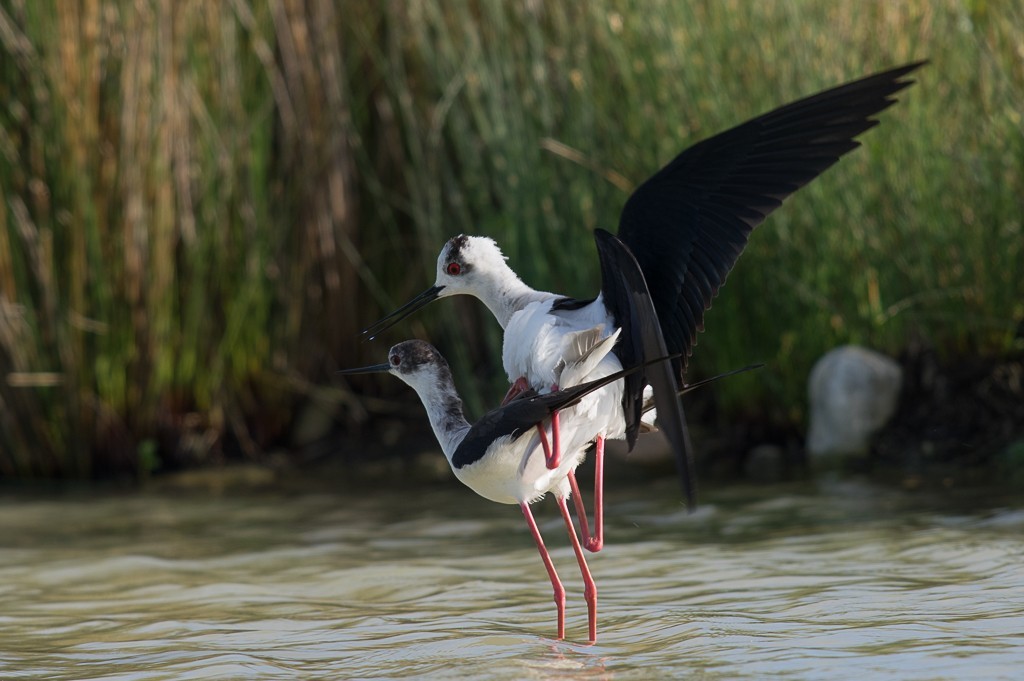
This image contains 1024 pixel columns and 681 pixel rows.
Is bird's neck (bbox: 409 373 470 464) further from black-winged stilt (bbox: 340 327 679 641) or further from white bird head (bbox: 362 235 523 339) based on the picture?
white bird head (bbox: 362 235 523 339)

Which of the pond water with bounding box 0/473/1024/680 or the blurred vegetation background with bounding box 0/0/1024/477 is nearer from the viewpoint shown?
the pond water with bounding box 0/473/1024/680

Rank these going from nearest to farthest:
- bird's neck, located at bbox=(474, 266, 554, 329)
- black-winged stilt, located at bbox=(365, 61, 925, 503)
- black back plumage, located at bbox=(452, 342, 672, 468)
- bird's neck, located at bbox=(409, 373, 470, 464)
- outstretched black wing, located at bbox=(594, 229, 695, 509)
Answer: outstretched black wing, located at bbox=(594, 229, 695, 509), black back plumage, located at bbox=(452, 342, 672, 468), black-winged stilt, located at bbox=(365, 61, 925, 503), bird's neck, located at bbox=(409, 373, 470, 464), bird's neck, located at bbox=(474, 266, 554, 329)

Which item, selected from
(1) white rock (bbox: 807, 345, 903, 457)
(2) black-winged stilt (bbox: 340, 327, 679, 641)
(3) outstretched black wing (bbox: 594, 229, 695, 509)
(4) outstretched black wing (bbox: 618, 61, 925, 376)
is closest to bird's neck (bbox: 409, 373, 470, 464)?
(2) black-winged stilt (bbox: 340, 327, 679, 641)

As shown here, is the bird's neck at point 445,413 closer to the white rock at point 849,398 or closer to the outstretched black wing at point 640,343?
the outstretched black wing at point 640,343

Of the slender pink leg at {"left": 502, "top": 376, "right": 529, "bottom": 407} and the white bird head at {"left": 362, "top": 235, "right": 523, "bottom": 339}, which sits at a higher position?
the white bird head at {"left": 362, "top": 235, "right": 523, "bottom": 339}

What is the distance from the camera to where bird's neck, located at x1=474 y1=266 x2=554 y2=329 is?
155 inches

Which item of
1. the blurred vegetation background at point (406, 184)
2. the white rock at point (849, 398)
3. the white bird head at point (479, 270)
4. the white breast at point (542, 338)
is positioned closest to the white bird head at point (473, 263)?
the white bird head at point (479, 270)

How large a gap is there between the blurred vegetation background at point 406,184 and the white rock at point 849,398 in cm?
17

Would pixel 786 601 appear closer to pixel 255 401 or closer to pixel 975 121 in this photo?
pixel 975 121

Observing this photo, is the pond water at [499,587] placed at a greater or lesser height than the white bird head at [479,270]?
lesser

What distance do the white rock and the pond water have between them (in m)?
0.36

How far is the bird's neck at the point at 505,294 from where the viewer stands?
12.9 ft

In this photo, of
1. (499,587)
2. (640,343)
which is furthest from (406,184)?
(640,343)

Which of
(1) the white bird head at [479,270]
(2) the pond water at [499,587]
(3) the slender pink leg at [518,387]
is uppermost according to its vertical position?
(1) the white bird head at [479,270]
